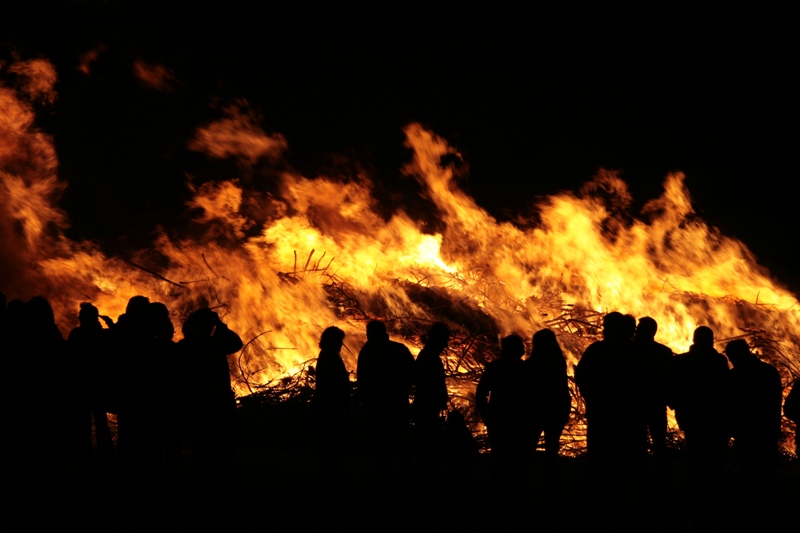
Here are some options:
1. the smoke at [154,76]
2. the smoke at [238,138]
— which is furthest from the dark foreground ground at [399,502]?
the smoke at [154,76]

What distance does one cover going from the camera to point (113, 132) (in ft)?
31.9

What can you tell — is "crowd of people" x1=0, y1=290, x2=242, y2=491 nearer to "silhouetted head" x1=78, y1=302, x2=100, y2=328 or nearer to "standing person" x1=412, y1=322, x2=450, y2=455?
"silhouetted head" x1=78, y1=302, x2=100, y2=328

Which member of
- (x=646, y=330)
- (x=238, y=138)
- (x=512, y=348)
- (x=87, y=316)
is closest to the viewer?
(x=512, y=348)

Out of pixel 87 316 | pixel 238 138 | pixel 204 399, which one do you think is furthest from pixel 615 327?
pixel 238 138

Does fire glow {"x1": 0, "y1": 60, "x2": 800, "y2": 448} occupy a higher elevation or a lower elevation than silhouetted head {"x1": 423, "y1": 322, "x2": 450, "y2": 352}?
higher

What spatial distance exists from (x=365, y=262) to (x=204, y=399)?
5200 mm

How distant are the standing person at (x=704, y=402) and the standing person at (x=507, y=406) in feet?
4.01

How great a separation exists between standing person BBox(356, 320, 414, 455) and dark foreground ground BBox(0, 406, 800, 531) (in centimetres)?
18

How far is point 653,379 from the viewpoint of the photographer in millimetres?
4535

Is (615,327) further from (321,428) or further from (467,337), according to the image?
(467,337)

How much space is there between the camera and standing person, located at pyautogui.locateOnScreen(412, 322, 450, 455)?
15.9 ft

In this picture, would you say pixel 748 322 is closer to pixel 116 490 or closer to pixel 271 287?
pixel 271 287

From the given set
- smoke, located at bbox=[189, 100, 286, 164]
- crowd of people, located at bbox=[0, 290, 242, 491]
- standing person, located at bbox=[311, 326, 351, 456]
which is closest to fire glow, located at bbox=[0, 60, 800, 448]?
smoke, located at bbox=[189, 100, 286, 164]

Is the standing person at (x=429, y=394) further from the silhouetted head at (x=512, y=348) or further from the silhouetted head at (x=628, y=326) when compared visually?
the silhouetted head at (x=628, y=326)
